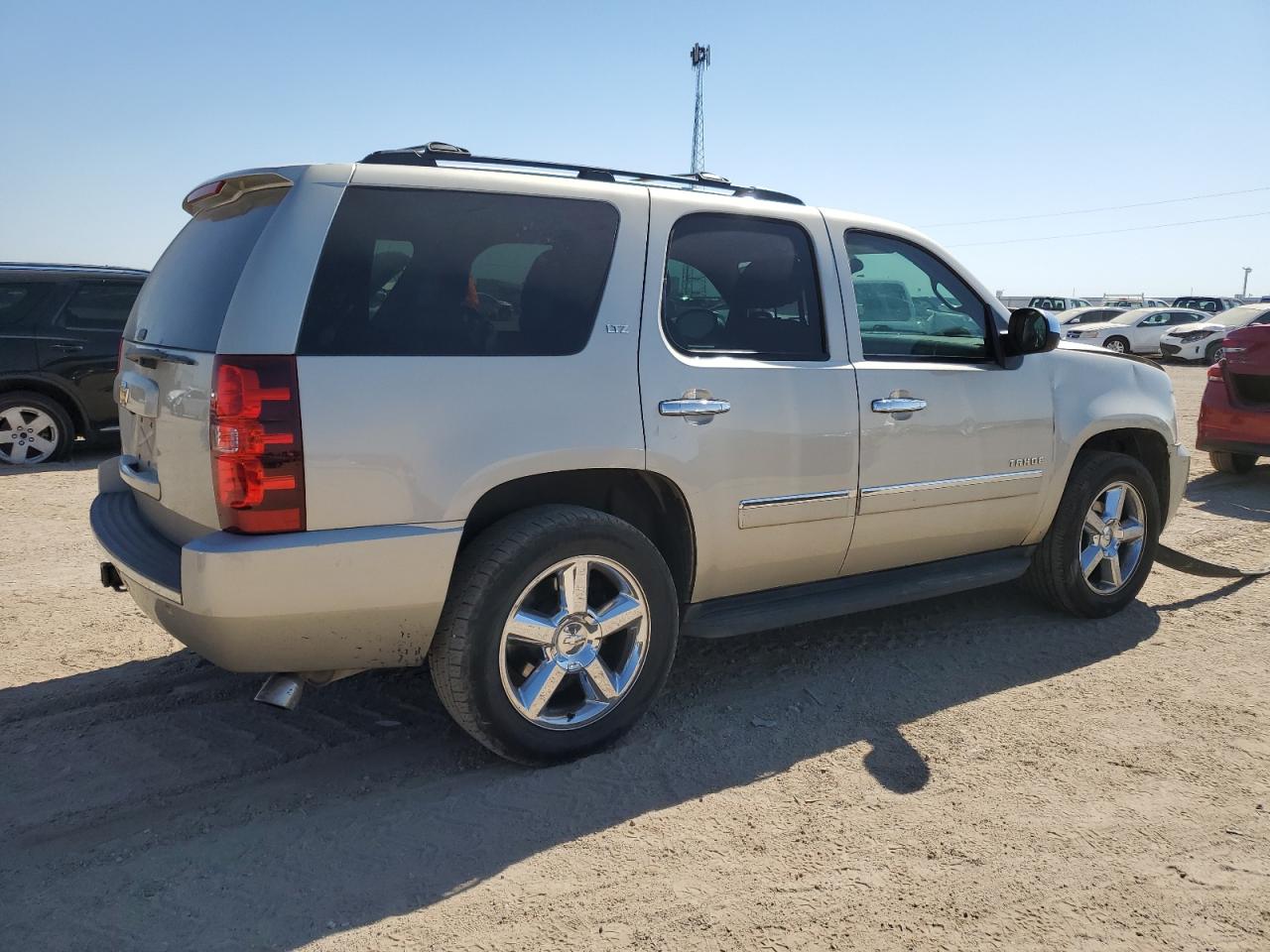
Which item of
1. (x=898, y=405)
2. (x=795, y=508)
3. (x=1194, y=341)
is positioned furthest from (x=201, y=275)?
(x=1194, y=341)

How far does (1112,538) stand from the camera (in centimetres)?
495

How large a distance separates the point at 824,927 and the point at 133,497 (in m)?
2.72

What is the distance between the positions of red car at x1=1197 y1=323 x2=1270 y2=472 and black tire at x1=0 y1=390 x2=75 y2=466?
33.6 ft

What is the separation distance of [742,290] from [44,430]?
7777mm

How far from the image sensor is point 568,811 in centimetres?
308

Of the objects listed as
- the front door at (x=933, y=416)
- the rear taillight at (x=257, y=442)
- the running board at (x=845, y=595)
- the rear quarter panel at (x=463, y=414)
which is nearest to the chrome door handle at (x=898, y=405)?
the front door at (x=933, y=416)

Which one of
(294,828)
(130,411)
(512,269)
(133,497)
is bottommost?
(294,828)

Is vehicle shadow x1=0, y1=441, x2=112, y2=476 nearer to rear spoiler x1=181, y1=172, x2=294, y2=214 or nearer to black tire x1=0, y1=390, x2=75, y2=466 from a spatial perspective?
black tire x1=0, y1=390, x2=75, y2=466

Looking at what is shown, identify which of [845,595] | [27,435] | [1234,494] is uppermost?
[845,595]

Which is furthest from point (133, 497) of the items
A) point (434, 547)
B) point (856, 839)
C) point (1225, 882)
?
point (1225, 882)

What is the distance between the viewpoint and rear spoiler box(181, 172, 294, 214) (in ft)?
10.0

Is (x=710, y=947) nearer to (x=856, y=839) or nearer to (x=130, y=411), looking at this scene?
(x=856, y=839)

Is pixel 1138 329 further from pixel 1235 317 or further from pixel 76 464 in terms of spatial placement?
pixel 76 464

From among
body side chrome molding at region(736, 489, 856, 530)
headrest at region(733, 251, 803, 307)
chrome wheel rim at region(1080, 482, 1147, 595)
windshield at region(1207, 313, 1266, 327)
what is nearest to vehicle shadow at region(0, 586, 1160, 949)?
chrome wheel rim at region(1080, 482, 1147, 595)
